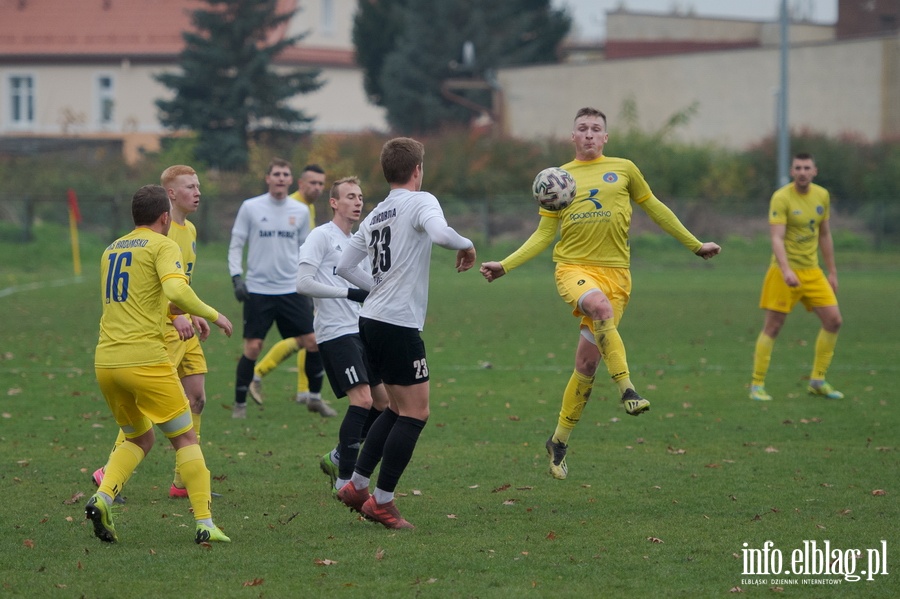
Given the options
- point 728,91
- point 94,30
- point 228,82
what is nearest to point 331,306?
point 228,82

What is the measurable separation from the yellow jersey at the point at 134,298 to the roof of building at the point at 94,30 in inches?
1985

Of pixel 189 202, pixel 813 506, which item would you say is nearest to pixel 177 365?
pixel 189 202

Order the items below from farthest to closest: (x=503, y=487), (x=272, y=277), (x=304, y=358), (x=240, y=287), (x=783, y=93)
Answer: (x=783, y=93), (x=304, y=358), (x=272, y=277), (x=240, y=287), (x=503, y=487)

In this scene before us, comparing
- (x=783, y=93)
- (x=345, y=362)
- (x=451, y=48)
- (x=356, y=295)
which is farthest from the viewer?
(x=451, y=48)

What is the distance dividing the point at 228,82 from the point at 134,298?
3953 cm

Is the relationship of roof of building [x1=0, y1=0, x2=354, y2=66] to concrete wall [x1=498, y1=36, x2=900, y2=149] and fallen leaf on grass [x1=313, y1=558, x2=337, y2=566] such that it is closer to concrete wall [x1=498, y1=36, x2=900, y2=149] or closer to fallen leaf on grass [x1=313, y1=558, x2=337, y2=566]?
concrete wall [x1=498, y1=36, x2=900, y2=149]

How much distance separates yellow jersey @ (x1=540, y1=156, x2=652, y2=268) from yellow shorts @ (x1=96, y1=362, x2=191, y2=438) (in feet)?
9.63

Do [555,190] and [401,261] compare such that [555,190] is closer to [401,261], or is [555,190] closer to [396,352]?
[401,261]

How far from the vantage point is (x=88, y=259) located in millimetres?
31062

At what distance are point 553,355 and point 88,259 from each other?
19.8 m

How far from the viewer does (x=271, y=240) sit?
10805 mm

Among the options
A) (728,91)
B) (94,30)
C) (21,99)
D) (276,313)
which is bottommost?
(276,313)

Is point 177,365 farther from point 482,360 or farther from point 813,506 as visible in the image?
point 482,360

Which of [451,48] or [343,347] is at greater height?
[451,48]
